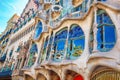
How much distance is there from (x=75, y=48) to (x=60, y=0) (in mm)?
9280

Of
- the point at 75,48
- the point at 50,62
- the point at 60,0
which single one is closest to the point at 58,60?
the point at 50,62

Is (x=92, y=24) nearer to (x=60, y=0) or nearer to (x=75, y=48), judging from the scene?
(x=75, y=48)

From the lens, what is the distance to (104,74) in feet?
40.5

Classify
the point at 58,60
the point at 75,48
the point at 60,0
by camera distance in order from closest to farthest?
1. the point at 75,48
2. the point at 58,60
3. the point at 60,0

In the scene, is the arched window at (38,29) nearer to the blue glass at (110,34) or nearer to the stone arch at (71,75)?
the stone arch at (71,75)

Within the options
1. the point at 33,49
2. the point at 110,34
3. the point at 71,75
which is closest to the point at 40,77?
the point at 33,49

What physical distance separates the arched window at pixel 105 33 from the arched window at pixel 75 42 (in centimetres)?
207

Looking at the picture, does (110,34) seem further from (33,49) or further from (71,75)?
(33,49)

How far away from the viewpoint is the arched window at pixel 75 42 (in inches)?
581

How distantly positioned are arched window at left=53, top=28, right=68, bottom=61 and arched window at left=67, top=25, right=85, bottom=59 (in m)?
0.84

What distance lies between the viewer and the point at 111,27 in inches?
497

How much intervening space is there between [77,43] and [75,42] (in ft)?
0.98

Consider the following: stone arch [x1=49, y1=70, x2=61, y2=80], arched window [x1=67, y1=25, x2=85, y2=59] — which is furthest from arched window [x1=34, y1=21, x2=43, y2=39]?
arched window [x1=67, y1=25, x2=85, y2=59]

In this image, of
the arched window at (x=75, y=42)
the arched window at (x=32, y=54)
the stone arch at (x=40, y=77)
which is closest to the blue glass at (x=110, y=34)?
the arched window at (x=75, y=42)
